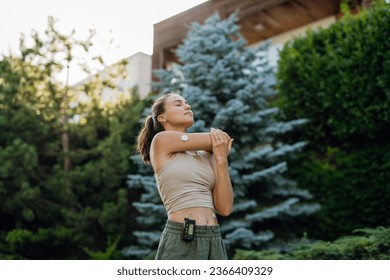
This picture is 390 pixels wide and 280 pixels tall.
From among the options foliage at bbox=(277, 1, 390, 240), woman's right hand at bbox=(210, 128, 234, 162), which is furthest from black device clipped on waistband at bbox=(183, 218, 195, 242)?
foliage at bbox=(277, 1, 390, 240)

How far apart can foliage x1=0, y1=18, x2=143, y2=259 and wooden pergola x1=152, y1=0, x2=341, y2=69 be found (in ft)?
10.2

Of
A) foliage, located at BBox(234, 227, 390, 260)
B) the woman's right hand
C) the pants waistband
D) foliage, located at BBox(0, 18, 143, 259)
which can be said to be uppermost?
foliage, located at BBox(0, 18, 143, 259)

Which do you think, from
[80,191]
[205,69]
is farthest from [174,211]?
[80,191]

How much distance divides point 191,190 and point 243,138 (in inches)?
214

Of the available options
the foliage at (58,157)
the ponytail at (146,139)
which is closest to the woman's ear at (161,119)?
the ponytail at (146,139)

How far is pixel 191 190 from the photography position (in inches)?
101

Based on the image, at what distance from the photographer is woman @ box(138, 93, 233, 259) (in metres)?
2.52

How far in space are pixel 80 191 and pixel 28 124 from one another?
1416 mm

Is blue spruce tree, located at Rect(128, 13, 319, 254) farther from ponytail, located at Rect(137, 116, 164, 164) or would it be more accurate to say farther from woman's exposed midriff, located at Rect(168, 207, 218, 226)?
woman's exposed midriff, located at Rect(168, 207, 218, 226)

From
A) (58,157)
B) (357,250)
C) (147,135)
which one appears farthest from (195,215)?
(58,157)

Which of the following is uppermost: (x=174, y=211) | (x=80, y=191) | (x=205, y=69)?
(x=205, y=69)

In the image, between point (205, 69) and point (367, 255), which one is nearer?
point (367, 255)
